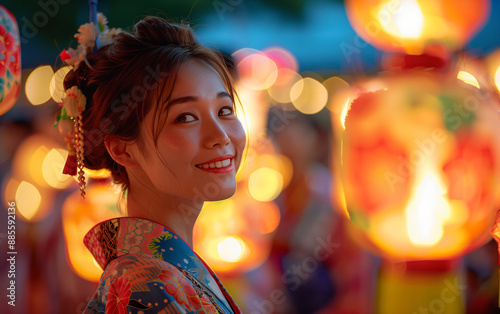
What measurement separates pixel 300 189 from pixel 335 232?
310 millimetres

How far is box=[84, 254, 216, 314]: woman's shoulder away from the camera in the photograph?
707 millimetres

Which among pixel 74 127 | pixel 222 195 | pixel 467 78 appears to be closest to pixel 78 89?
pixel 74 127

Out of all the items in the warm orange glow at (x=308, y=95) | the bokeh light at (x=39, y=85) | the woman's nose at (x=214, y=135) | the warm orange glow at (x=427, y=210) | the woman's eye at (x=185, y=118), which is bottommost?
the warm orange glow at (x=427, y=210)

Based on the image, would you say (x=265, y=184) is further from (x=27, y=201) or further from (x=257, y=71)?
(x=27, y=201)

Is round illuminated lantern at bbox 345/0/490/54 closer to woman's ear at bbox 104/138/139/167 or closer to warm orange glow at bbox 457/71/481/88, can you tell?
warm orange glow at bbox 457/71/481/88

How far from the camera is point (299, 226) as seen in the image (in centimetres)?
224

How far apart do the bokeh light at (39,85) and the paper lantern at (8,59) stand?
3.78 feet

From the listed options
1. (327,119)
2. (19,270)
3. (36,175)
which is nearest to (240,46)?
(327,119)

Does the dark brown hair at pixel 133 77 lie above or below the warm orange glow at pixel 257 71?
below

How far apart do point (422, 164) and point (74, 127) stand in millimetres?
723

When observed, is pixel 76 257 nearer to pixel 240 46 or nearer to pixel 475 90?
pixel 240 46

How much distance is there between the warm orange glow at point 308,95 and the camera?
2.99 metres

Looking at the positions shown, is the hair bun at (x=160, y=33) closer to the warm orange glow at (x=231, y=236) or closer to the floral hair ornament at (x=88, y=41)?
the floral hair ornament at (x=88, y=41)

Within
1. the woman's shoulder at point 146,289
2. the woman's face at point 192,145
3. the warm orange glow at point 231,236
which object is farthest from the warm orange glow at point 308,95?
the woman's shoulder at point 146,289
